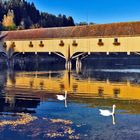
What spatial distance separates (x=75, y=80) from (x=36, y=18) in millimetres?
86549

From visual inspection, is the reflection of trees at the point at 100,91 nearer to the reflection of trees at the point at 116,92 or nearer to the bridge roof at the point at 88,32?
the reflection of trees at the point at 116,92

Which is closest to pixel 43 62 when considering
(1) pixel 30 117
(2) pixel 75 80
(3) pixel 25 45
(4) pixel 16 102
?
(3) pixel 25 45

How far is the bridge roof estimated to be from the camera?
171 ft

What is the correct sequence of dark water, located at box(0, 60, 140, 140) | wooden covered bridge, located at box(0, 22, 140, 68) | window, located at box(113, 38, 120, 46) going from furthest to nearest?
window, located at box(113, 38, 120, 46) → wooden covered bridge, located at box(0, 22, 140, 68) → dark water, located at box(0, 60, 140, 140)

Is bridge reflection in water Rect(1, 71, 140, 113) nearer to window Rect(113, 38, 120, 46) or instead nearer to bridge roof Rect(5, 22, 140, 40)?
window Rect(113, 38, 120, 46)

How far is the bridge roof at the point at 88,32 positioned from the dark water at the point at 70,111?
13.0 meters

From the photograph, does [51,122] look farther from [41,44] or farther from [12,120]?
[41,44]

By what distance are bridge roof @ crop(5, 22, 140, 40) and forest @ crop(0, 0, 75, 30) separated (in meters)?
45.2

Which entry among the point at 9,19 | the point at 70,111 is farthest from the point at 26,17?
the point at 70,111

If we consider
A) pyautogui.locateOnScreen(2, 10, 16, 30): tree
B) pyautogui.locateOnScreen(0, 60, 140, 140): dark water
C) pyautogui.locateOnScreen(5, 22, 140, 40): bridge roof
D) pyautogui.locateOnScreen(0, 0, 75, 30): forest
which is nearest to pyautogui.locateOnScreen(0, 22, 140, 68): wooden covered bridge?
pyautogui.locateOnScreen(5, 22, 140, 40): bridge roof

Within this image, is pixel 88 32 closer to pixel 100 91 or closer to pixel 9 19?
pixel 100 91

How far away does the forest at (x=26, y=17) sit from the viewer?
371 ft

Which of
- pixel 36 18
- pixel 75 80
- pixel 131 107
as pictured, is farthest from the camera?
pixel 36 18

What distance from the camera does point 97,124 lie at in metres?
21.3
